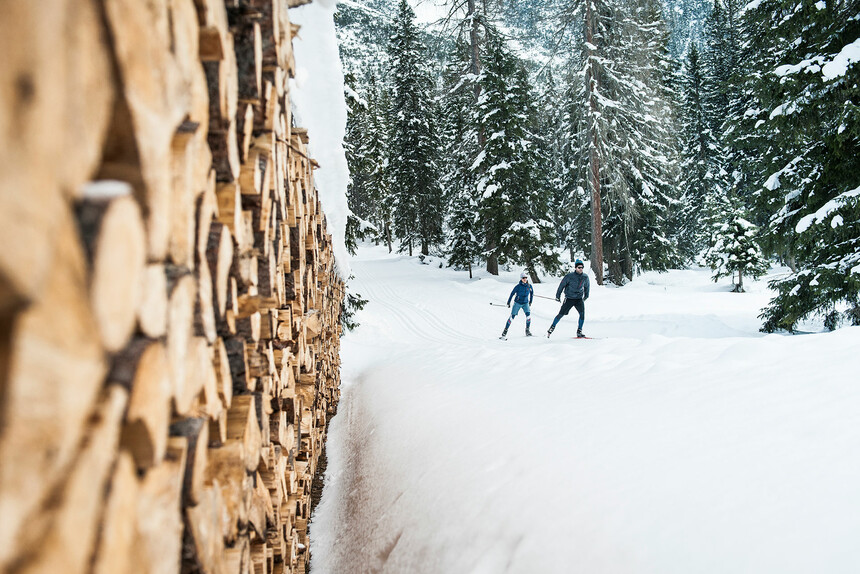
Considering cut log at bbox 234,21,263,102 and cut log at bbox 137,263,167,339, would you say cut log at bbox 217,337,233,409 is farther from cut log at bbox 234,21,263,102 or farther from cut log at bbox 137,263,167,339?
cut log at bbox 234,21,263,102

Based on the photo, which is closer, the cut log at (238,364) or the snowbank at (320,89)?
the cut log at (238,364)

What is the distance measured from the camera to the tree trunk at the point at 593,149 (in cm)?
1544

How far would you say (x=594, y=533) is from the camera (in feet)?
6.56

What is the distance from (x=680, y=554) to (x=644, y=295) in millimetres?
13789

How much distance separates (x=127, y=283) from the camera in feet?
2.41

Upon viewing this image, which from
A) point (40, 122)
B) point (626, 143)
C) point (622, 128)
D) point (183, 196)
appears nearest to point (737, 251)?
point (626, 143)

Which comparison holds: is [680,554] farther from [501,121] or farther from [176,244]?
[501,121]

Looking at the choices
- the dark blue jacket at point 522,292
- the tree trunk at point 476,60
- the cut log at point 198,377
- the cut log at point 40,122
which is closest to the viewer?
the cut log at point 40,122

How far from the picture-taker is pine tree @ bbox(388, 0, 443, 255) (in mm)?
24984

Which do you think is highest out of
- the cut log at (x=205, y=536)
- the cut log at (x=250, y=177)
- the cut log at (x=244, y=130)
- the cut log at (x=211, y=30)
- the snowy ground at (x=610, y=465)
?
the cut log at (x=211, y=30)

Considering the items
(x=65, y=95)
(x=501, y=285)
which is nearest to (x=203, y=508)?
(x=65, y=95)

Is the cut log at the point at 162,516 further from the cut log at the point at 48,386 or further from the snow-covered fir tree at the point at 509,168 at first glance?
the snow-covered fir tree at the point at 509,168

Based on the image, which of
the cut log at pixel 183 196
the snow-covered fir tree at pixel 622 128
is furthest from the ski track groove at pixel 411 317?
the cut log at pixel 183 196

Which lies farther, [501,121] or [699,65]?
[699,65]
